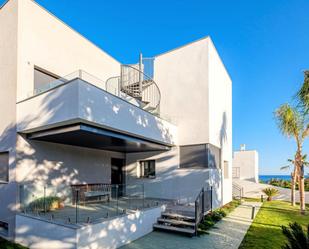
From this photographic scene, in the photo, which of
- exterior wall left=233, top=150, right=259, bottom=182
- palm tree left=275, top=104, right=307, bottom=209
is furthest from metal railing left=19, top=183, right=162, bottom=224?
exterior wall left=233, top=150, right=259, bottom=182

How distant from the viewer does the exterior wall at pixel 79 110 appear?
6836 mm

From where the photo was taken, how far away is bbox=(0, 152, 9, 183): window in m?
8.72

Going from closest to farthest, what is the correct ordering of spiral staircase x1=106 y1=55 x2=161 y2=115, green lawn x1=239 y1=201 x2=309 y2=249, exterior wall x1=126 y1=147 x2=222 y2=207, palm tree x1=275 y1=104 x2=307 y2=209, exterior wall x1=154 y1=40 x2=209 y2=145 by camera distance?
green lawn x1=239 y1=201 x2=309 y2=249 → exterior wall x1=126 y1=147 x2=222 y2=207 → exterior wall x1=154 y1=40 x2=209 y2=145 → spiral staircase x1=106 y1=55 x2=161 y2=115 → palm tree x1=275 y1=104 x2=307 y2=209

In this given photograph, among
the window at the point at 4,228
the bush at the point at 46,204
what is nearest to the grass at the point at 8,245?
the window at the point at 4,228

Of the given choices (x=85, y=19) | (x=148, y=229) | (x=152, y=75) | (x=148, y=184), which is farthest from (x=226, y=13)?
(x=148, y=229)

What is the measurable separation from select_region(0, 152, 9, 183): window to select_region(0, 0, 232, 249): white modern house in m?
0.05

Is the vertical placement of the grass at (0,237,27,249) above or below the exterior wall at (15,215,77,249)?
below

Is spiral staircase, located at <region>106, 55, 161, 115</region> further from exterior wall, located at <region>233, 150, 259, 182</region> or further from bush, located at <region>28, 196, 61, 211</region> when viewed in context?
exterior wall, located at <region>233, 150, 259, 182</region>

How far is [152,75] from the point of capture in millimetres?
14219

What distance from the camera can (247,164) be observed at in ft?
90.5

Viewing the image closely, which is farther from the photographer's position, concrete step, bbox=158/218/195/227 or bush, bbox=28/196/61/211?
concrete step, bbox=158/218/195/227

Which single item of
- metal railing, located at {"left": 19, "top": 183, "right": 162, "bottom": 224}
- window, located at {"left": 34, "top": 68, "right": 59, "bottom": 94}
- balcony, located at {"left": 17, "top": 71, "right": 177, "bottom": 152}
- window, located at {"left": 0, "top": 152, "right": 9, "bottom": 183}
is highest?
window, located at {"left": 34, "top": 68, "right": 59, "bottom": 94}

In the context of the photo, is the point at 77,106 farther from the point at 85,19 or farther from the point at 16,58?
the point at 85,19

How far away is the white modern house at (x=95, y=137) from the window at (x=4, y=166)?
1.8 inches
